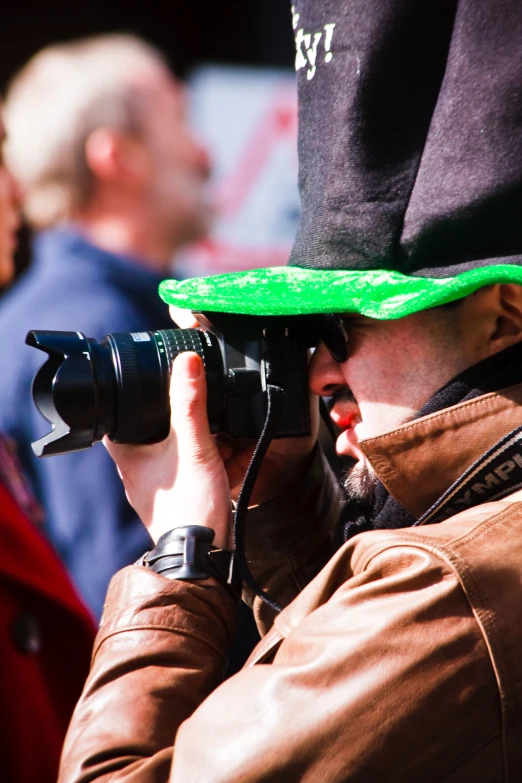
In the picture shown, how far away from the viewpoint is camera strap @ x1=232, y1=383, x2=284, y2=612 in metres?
1.33

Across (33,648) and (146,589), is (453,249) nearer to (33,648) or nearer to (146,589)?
(146,589)

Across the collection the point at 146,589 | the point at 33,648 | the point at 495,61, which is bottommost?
the point at 33,648

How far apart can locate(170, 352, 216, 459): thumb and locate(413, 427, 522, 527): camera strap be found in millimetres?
326

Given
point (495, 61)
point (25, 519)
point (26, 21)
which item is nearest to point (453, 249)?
point (495, 61)

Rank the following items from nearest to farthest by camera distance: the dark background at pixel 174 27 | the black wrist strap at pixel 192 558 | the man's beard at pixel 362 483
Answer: the black wrist strap at pixel 192 558, the man's beard at pixel 362 483, the dark background at pixel 174 27

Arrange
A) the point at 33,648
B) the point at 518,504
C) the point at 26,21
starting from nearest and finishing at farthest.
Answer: the point at 518,504
the point at 33,648
the point at 26,21

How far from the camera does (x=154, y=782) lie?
1093mm

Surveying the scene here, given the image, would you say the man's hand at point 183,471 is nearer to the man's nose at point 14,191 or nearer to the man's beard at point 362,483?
the man's beard at point 362,483

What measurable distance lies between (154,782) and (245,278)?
0.65m

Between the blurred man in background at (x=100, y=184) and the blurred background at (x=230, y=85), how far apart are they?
0.91 meters

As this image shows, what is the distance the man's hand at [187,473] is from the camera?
135 cm

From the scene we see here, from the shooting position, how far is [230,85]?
168 inches

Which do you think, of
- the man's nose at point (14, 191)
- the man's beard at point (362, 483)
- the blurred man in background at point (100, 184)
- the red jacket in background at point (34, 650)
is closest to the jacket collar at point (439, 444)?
the man's beard at point (362, 483)

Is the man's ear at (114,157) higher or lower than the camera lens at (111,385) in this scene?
higher
